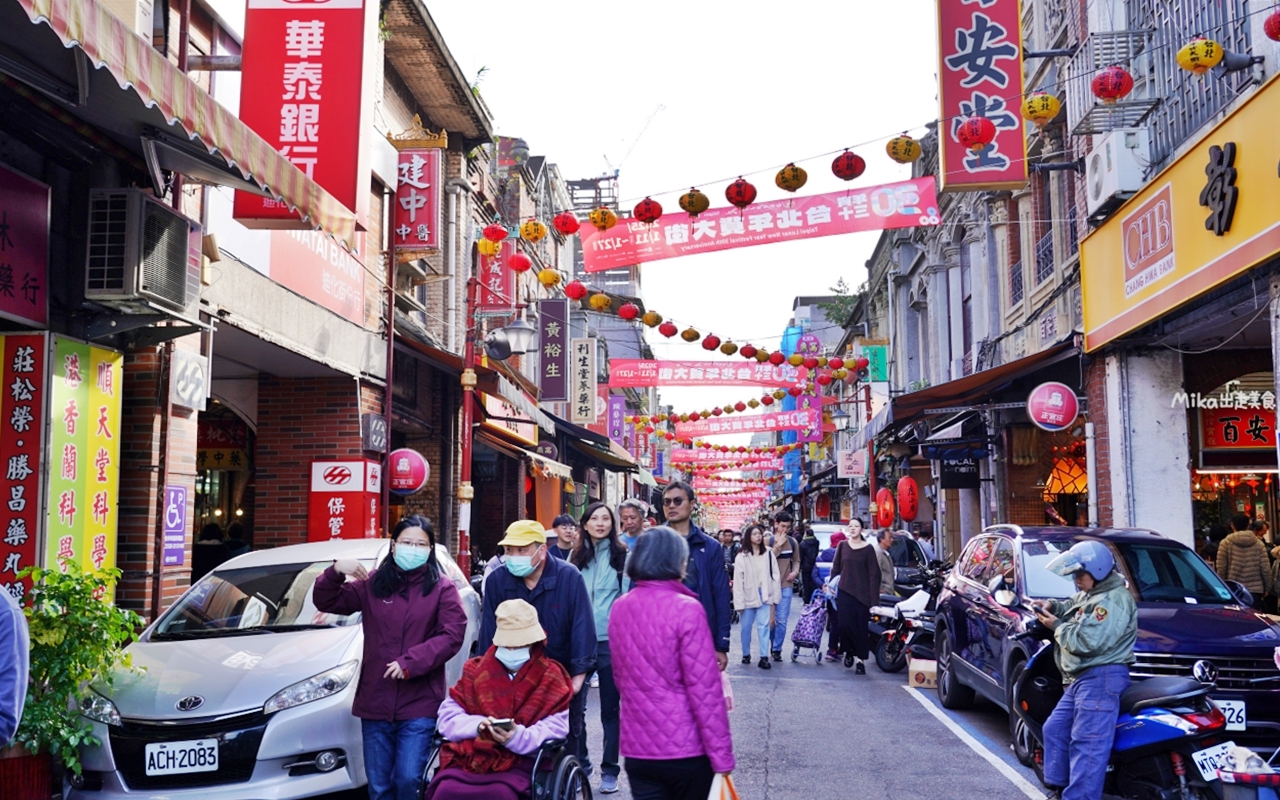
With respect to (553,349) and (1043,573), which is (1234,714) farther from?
(553,349)

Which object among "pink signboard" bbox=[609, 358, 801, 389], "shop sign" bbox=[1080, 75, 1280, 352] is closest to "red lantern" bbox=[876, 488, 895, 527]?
"pink signboard" bbox=[609, 358, 801, 389]

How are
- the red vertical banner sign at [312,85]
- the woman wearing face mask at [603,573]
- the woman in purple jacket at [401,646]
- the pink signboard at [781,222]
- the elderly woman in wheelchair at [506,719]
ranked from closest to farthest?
the elderly woman in wheelchair at [506,719] → the woman in purple jacket at [401,646] → the woman wearing face mask at [603,573] → the red vertical banner sign at [312,85] → the pink signboard at [781,222]

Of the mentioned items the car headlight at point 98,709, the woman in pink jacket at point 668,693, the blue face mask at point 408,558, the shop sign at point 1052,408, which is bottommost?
the car headlight at point 98,709

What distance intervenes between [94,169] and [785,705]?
7.66 meters

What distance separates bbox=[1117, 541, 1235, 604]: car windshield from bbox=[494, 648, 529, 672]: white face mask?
5391 millimetres

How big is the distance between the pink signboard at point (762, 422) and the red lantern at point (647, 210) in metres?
22.2

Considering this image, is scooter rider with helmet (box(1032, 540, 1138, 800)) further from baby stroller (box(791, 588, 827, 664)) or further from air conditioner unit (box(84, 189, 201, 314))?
baby stroller (box(791, 588, 827, 664))

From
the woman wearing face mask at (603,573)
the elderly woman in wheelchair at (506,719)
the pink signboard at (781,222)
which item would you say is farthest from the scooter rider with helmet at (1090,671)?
the pink signboard at (781,222)

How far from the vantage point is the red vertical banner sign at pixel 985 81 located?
45.9 feet

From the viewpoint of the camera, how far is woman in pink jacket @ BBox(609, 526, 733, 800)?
4.46 metres

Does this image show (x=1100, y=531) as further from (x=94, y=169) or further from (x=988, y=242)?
(x=988, y=242)

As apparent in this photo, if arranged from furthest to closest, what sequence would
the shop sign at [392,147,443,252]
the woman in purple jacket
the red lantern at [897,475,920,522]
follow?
the red lantern at [897,475,920,522] → the shop sign at [392,147,443,252] → the woman in purple jacket

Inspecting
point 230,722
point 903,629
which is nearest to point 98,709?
point 230,722

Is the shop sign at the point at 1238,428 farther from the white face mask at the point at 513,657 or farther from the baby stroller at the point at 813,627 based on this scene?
the white face mask at the point at 513,657
